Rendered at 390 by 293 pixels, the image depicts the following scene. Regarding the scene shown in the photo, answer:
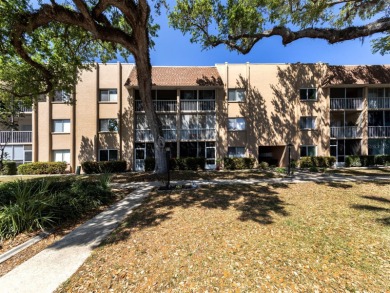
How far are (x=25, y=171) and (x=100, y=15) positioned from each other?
16.2 m

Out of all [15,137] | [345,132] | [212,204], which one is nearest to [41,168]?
[15,137]

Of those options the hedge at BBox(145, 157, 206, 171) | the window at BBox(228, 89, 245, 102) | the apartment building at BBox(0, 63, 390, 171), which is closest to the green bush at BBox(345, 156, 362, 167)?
the apartment building at BBox(0, 63, 390, 171)

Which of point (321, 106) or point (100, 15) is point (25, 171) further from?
point (321, 106)

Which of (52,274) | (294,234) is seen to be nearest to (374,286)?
(294,234)

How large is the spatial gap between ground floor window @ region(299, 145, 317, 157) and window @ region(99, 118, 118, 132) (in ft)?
66.0

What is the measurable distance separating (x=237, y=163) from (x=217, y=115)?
5.53 m

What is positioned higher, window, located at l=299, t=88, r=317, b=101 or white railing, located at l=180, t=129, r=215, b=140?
window, located at l=299, t=88, r=317, b=101

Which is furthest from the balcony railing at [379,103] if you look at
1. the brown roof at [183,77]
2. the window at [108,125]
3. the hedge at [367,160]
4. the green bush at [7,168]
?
the green bush at [7,168]

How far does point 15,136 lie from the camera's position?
18688 mm

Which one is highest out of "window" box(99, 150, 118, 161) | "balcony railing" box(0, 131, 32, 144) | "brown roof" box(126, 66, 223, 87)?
"brown roof" box(126, 66, 223, 87)

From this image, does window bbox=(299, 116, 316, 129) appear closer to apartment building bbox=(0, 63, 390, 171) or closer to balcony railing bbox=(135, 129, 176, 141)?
apartment building bbox=(0, 63, 390, 171)

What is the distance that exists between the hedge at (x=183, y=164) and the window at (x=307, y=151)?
432 inches

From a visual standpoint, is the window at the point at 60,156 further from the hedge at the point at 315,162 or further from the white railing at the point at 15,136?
the hedge at the point at 315,162

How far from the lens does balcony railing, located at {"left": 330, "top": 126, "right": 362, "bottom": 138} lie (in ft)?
63.7
